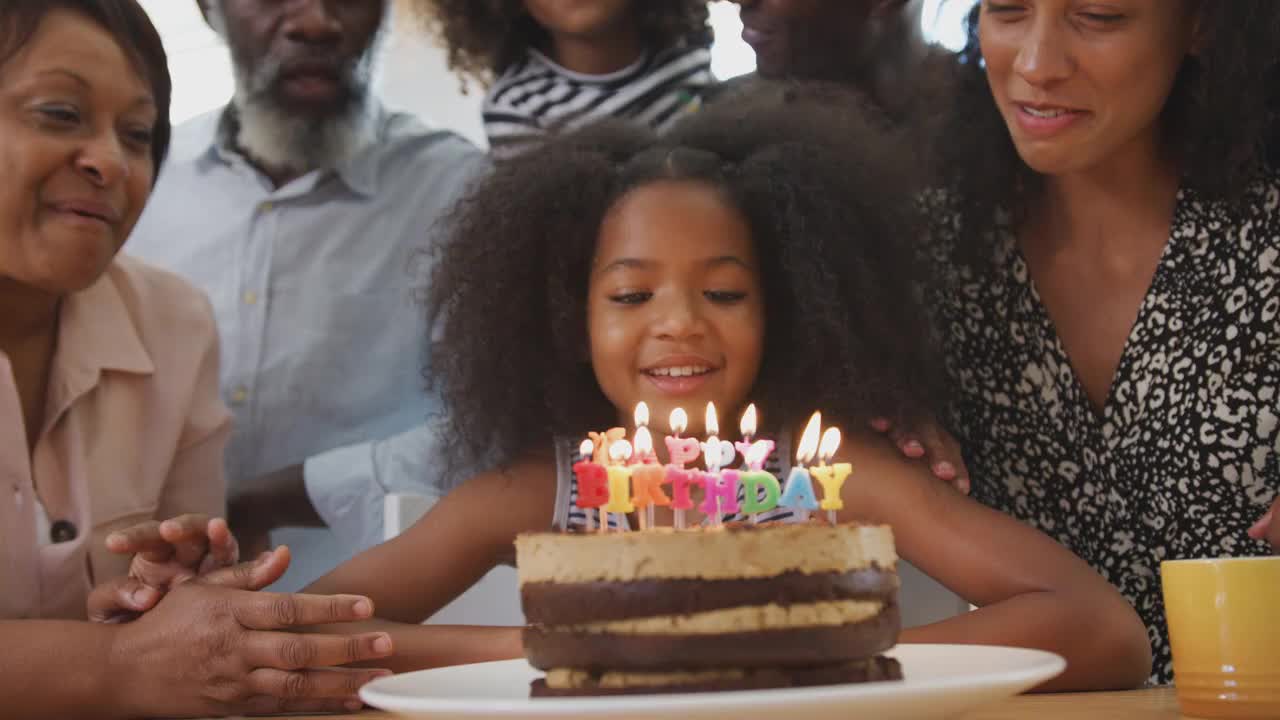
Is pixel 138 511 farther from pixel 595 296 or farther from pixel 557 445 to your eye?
pixel 595 296

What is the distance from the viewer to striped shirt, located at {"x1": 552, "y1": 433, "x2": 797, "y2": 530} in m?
1.97

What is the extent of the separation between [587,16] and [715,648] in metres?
1.90

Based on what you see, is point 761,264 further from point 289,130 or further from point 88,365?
point 289,130

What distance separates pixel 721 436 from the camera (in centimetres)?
195

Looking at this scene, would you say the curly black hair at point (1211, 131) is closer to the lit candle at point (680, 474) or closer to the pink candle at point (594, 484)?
the lit candle at point (680, 474)

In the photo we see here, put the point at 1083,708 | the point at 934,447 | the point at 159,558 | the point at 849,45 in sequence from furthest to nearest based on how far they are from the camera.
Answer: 1. the point at 849,45
2. the point at 934,447
3. the point at 159,558
4. the point at 1083,708

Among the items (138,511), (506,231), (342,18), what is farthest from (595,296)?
(342,18)

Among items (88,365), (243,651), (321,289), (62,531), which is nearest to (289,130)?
(321,289)

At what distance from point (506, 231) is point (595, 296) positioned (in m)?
0.26

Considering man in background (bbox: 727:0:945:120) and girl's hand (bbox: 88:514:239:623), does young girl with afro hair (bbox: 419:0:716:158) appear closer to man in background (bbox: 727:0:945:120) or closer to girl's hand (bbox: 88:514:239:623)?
man in background (bbox: 727:0:945:120)

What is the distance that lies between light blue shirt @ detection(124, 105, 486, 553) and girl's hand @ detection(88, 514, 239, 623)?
120cm

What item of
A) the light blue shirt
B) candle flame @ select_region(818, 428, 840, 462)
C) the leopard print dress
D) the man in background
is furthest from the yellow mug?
the light blue shirt

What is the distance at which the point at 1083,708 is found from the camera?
1223mm

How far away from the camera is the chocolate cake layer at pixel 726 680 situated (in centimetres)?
108
